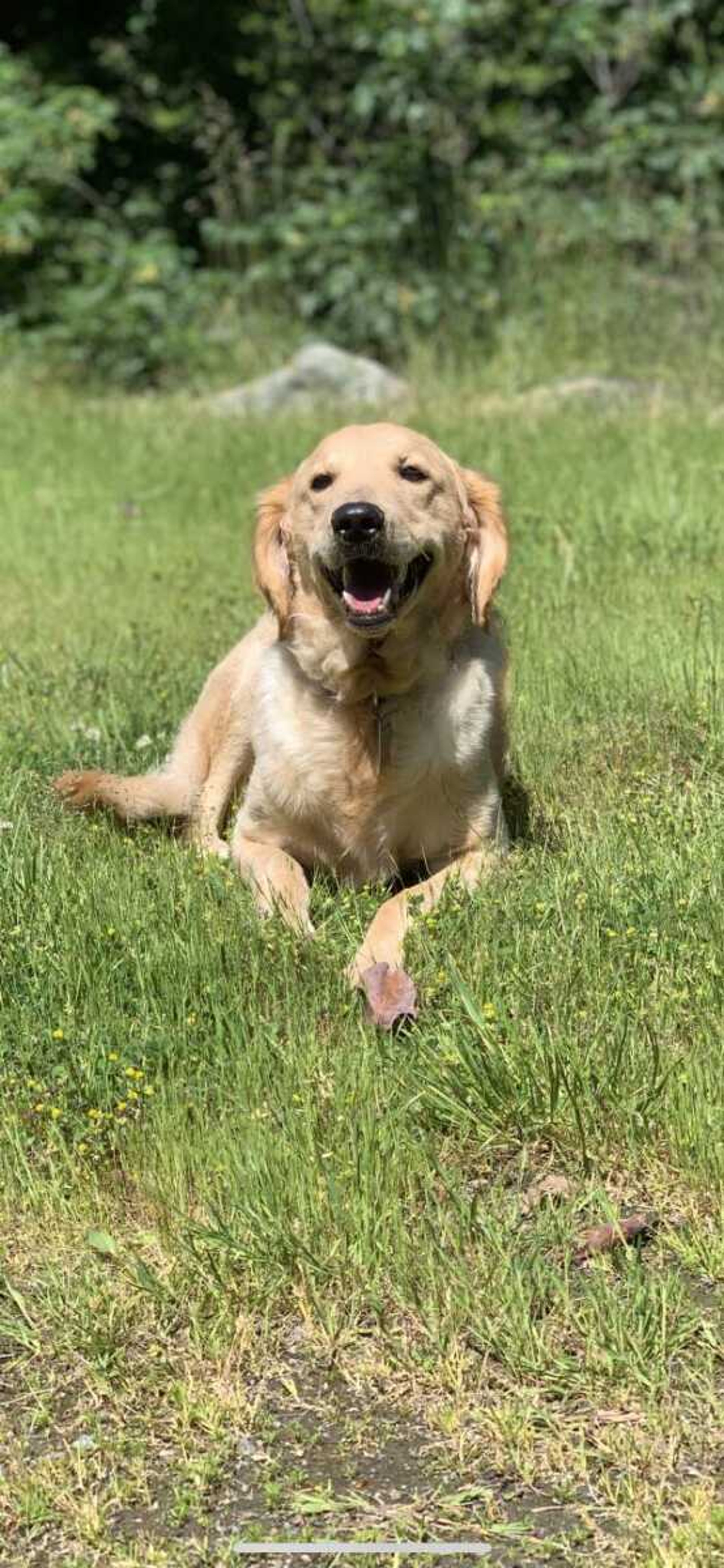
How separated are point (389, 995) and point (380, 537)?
1.10 meters

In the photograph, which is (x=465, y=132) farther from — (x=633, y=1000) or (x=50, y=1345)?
(x=50, y=1345)

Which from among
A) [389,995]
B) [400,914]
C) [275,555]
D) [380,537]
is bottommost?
[400,914]

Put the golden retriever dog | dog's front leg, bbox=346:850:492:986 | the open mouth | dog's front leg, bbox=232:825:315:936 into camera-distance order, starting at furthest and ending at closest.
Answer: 1. the golden retriever dog
2. the open mouth
3. dog's front leg, bbox=232:825:315:936
4. dog's front leg, bbox=346:850:492:986

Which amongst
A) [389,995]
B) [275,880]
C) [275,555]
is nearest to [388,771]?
[275,880]

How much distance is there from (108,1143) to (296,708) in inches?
59.2

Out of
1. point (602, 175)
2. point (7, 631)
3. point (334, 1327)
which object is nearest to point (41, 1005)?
point (334, 1327)

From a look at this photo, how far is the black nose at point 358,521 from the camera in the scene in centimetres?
401

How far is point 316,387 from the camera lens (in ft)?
37.4

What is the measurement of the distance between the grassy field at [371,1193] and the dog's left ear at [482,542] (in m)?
0.61

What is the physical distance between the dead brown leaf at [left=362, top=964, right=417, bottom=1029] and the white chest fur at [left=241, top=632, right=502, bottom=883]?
2.59 ft

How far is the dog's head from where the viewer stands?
4.11 metres

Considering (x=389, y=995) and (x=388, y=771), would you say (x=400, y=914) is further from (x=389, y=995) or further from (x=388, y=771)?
(x=388, y=771)

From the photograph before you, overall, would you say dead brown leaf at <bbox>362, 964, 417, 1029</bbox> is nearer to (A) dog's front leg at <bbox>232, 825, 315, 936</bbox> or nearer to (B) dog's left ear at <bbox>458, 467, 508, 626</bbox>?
(A) dog's front leg at <bbox>232, 825, 315, 936</bbox>

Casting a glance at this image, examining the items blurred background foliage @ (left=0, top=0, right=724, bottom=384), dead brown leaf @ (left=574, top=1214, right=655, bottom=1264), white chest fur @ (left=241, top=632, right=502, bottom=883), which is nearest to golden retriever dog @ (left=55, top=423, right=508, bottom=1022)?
white chest fur @ (left=241, top=632, right=502, bottom=883)
